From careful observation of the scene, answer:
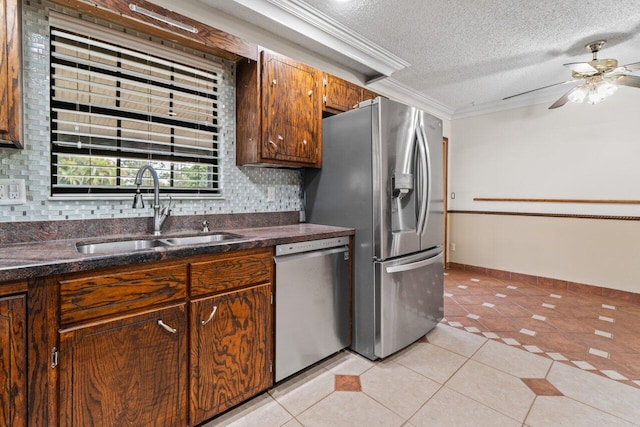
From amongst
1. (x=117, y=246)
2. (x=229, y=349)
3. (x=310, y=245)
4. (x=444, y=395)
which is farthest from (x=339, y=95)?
(x=444, y=395)

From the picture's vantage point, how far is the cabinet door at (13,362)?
38.0 inches

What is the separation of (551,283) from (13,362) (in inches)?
193

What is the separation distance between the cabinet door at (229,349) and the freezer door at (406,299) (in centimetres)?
77

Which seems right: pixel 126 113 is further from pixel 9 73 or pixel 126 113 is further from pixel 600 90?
pixel 600 90

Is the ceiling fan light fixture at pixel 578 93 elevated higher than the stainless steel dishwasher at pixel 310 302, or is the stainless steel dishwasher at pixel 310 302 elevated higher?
the ceiling fan light fixture at pixel 578 93

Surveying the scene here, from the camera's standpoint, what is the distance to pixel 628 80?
8.29ft

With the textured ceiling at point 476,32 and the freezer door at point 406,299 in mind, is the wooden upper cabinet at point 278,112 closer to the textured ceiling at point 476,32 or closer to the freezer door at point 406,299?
the textured ceiling at point 476,32

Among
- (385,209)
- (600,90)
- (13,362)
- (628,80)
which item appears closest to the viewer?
(13,362)

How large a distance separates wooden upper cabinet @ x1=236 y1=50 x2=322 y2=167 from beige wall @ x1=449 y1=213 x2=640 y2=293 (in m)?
3.29

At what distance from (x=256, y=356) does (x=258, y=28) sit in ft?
7.60

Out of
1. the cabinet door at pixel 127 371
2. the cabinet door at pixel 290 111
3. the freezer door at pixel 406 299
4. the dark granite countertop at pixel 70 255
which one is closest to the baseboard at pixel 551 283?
the freezer door at pixel 406 299

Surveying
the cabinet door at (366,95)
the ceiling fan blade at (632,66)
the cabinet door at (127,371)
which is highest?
the ceiling fan blade at (632,66)

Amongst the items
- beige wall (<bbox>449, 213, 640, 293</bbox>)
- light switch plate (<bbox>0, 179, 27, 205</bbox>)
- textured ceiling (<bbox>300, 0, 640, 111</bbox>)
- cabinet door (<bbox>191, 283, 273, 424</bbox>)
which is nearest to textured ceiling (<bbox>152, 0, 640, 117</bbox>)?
textured ceiling (<bbox>300, 0, 640, 111</bbox>)

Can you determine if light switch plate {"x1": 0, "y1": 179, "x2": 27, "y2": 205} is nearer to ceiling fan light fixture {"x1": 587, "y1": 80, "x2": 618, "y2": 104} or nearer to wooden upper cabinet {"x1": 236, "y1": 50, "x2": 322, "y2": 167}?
wooden upper cabinet {"x1": 236, "y1": 50, "x2": 322, "y2": 167}
